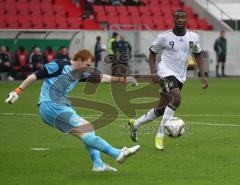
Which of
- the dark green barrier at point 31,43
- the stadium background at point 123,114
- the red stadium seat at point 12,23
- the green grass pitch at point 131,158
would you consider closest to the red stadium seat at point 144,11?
the stadium background at point 123,114

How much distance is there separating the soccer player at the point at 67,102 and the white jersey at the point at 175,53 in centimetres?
285

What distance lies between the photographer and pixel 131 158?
12664mm

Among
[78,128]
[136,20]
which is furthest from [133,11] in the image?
[78,128]

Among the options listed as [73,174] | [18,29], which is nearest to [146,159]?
[73,174]

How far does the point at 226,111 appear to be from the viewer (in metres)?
21.4

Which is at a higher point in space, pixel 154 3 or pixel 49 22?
pixel 49 22

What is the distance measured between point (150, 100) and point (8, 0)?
15958mm

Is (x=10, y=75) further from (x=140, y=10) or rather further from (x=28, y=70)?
(x=140, y=10)

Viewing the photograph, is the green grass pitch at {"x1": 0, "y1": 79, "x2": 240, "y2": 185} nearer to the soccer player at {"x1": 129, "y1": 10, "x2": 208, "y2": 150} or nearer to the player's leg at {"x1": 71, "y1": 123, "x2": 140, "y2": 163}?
the player's leg at {"x1": 71, "y1": 123, "x2": 140, "y2": 163}

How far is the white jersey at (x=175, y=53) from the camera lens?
557 inches

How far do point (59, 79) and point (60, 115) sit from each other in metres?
0.51

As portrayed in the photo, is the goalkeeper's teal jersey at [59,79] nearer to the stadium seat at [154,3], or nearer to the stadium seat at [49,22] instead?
the stadium seat at [49,22]

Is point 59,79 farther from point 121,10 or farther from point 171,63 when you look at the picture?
point 121,10

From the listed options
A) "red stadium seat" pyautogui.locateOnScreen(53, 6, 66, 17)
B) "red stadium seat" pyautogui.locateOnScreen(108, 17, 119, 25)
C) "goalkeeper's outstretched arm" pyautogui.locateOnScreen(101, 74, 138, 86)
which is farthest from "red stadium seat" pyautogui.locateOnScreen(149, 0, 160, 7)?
"goalkeeper's outstretched arm" pyautogui.locateOnScreen(101, 74, 138, 86)
